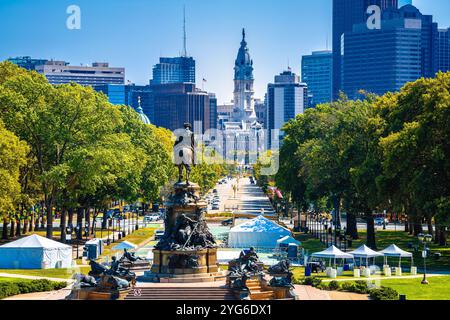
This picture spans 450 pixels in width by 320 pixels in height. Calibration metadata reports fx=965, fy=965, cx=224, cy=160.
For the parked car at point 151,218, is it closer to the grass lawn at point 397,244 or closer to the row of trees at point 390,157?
the row of trees at point 390,157

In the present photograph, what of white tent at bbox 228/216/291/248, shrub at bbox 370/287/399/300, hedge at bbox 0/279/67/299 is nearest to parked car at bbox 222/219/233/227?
white tent at bbox 228/216/291/248

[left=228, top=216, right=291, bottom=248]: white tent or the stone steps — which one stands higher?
[left=228, top=216, right=291, bottom=248]: white tent

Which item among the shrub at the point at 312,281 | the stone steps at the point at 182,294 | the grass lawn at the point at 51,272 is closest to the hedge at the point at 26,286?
the grass lawn at the point at 51,272

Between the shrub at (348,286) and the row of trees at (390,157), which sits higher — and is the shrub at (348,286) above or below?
below

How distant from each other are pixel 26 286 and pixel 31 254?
14.1 metres

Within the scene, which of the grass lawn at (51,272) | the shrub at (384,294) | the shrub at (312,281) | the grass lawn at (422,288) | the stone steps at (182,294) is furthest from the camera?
the grass lawn at (51,272)

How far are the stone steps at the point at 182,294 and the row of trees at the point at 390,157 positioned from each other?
19.8 m

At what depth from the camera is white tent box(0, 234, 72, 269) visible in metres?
67.1

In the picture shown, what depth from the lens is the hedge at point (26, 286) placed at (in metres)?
51.6

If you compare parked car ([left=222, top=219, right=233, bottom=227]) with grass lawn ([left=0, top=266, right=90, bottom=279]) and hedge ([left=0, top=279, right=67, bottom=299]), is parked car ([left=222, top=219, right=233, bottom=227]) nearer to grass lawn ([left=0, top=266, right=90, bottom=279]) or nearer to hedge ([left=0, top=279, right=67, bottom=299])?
grass lawn ([left=0, top=266, right=90, bottom=279])

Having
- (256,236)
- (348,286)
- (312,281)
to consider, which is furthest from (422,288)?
(256,236)

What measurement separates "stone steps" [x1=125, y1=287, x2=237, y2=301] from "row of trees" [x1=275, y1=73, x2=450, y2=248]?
19841mm

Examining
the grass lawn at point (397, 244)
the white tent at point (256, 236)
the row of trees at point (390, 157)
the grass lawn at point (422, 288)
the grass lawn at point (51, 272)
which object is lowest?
the grass lawn at point (422, 288)
